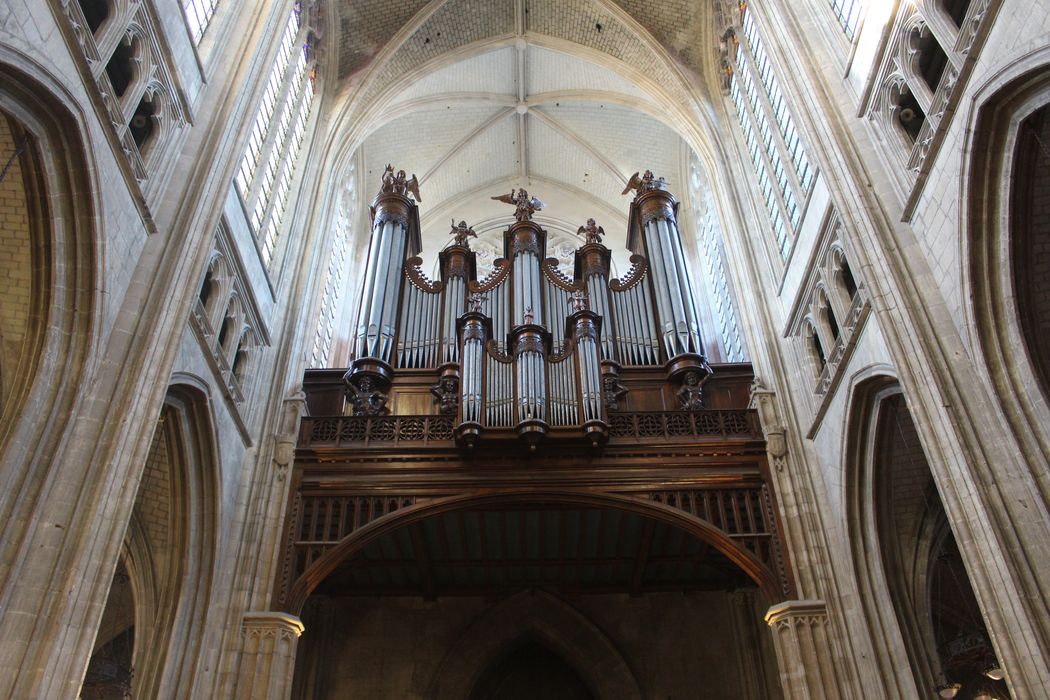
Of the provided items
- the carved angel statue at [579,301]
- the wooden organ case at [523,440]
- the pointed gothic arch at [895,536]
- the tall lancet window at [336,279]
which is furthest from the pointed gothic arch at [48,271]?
the tall lancet window at [336,279]

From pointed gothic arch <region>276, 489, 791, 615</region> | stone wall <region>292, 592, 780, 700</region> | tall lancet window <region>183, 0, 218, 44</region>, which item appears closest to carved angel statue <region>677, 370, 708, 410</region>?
pointed gothic arch <region>276, 489, 791, 615</region>

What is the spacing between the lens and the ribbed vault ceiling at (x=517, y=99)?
18672 millimetres

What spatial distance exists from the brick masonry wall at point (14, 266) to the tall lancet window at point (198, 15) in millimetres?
3772

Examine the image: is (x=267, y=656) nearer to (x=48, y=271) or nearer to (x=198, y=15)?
(x=48, y=271)

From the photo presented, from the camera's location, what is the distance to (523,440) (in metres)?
12.3

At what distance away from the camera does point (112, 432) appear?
303 inches

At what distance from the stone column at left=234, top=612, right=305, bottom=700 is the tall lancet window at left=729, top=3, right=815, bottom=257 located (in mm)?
9084

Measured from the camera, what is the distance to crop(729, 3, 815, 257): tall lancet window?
42.6ft

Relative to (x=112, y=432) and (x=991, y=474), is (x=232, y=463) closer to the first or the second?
(x=112, y=432)

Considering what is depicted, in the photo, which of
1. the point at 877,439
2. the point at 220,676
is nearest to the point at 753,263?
the point at 877,439

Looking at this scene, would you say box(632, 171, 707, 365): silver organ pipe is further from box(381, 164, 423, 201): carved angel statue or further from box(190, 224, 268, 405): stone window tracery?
box(190, 224, 268, 405): stone window tracery

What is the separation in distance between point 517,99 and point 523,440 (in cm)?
1280

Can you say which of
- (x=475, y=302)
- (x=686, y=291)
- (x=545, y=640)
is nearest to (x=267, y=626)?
(x=545, y=640)

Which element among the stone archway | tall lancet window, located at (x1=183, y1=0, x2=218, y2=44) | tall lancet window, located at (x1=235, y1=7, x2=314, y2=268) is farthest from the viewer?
the stone archway
